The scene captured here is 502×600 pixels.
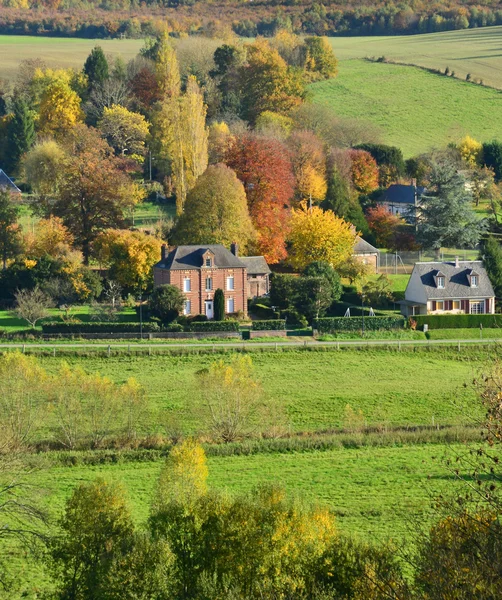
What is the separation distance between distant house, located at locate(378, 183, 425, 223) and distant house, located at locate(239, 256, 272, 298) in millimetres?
15634

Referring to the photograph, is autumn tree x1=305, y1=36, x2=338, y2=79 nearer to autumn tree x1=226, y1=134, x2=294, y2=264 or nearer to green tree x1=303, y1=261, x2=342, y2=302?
autumn tree x1=226, y1=134, x2=294, y2=264

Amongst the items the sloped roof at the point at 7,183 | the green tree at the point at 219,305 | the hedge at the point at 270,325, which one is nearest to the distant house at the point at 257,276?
the green tree at the point at 219,305

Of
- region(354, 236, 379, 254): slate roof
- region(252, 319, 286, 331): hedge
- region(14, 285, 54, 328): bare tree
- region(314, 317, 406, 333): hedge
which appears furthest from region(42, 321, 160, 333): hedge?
region(354, 236, 379, 254): slate roof

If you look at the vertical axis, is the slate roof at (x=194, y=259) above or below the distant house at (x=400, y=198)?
below

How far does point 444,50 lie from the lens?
127688mm

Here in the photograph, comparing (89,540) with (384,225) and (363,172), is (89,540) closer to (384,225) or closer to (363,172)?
(384,225)

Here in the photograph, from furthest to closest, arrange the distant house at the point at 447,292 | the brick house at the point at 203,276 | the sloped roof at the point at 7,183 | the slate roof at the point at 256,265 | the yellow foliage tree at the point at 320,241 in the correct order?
the sloped roof at the point at 7,183 → the yellow foliage tree at the point at 320,241 → the slate roof at the point at 256,265 → the distant house at the point at 447,292 → the brick house at the point at 203,276

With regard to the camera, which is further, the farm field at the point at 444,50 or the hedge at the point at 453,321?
the farm field at the point at 444,50

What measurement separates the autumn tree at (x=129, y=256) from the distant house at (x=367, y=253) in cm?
1078

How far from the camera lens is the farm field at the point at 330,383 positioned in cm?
4759

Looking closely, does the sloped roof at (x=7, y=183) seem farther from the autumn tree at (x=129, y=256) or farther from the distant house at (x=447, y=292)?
the distant house at (x=447, y=292)

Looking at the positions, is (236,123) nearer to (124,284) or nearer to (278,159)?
(278,159)

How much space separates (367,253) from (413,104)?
137 feet

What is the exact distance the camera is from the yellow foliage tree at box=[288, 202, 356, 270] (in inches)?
2625
